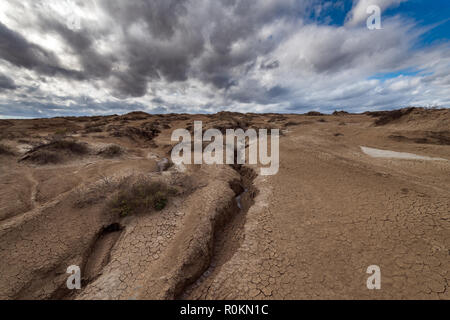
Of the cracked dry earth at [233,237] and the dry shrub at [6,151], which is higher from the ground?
the dry shrub at [6,151]

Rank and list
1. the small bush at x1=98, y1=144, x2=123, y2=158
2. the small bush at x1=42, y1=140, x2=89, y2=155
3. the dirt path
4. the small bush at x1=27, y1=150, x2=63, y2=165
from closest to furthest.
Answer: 1. the dirt path
2. the small bush at x1=27, y1=150, x2=63, y2=165
3. the small bush at x1=42, y1=140, x2=89, y2=155
4. the small bush at x1=98, y1=144, x2=123, y2=158

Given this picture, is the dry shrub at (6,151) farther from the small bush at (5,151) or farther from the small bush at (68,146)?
the small bush at (68,146)

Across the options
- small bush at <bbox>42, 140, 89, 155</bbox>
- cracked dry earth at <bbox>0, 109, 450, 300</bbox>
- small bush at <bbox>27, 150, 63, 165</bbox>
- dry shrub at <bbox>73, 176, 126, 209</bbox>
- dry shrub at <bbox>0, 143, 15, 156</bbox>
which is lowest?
cracked dry earth at <bbox>0, 109, 450, 300</bbox>

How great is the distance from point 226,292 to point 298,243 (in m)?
2.03

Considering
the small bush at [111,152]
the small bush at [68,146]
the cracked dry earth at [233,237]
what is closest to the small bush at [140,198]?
the cracked dry earth at [233,237]

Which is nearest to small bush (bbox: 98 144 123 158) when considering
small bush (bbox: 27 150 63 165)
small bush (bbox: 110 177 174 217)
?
small bush (bbox: 27 150 63 165)

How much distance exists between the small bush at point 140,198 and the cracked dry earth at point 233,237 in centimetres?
21

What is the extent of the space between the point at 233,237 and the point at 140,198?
122 inches

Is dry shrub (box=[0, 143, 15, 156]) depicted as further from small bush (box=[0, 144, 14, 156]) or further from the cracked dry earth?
the cracked dry earth

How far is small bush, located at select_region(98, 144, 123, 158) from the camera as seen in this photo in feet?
31.3

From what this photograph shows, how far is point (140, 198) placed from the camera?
16.5 feet

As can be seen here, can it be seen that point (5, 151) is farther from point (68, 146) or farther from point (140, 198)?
point (140, 198)

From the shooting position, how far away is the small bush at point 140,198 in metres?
4.86

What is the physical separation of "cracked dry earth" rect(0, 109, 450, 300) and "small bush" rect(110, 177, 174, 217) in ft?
0.70
